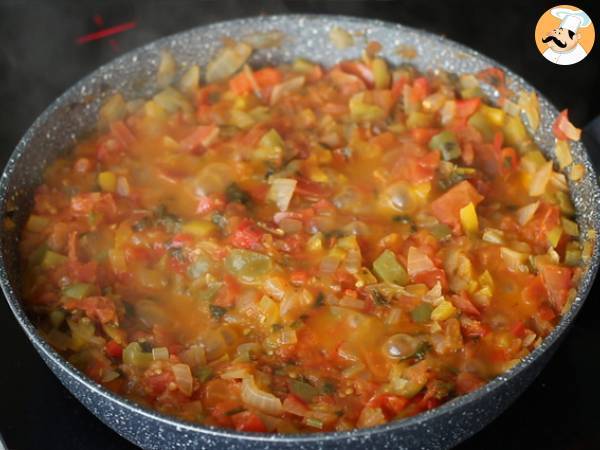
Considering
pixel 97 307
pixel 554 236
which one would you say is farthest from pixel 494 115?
pixel 97 307

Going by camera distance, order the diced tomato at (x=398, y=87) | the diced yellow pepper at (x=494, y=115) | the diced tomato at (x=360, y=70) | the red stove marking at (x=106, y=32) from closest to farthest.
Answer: the diced yellow pepper at (x=494, y=115) < the diced tomato at (x=398, y=87) < the diced tomato at (x=360, y=70) < the red stove marking at (x=106, y=32)

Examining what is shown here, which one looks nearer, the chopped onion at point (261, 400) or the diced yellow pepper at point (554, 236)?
the chopped onion at point (261, 400)

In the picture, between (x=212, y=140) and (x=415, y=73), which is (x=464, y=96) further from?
(x=212, y=140)

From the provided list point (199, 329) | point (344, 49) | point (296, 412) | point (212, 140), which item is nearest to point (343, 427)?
point (296, 412)

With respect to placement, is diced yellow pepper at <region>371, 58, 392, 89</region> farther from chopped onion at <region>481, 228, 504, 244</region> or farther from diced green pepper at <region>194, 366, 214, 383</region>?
diced green pepper at <region>194, 366, 214, 383</region>

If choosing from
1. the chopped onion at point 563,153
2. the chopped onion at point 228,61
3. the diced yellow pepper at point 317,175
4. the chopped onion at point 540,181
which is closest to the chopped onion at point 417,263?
the diced yellow pepper at point 317,175

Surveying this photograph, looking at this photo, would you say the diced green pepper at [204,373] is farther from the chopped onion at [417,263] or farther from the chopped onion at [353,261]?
the chopped onion at [417,263]
